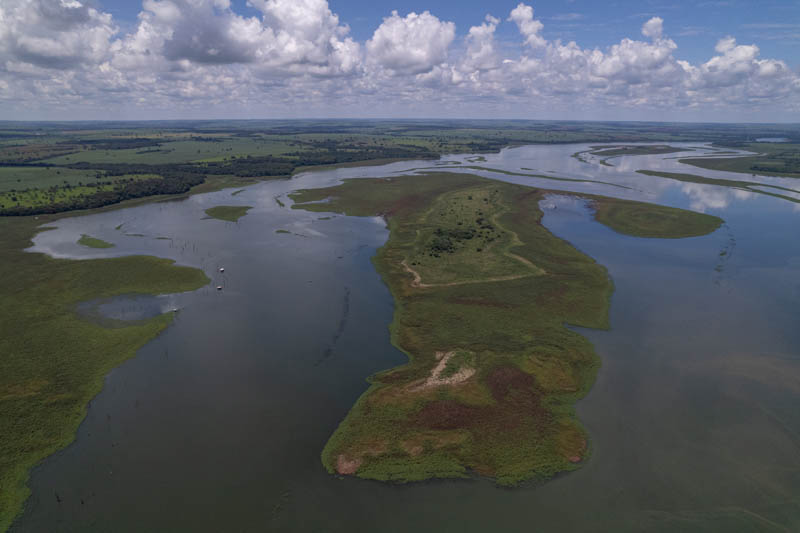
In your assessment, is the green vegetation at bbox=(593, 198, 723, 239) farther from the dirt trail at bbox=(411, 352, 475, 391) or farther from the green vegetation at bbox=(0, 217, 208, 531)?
the green vegetation at bbox=(0, 217, 208, 531)

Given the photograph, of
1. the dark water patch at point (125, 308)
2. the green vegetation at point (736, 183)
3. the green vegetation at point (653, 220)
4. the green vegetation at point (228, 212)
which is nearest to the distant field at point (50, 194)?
the green vegetation at point (228, 212)

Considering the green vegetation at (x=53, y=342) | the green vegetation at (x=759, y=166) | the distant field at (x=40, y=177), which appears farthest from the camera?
the green vegetation at (x=759, y=166)

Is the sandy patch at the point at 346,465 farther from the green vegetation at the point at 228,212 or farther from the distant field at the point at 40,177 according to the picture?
the distant field at the point at 40,177

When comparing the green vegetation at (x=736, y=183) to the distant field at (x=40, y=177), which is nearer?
Result: the distant field at (x=40, y=177)

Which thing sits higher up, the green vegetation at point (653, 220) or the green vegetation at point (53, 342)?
the green vegetation at point (653, 220)

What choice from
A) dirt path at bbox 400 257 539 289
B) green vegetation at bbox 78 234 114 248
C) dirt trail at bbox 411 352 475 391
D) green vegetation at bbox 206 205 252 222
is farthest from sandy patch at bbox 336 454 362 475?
green vegetation at bbox 206 205 252 222

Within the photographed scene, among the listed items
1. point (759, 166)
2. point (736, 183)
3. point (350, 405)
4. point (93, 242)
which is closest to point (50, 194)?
point (93, 242)

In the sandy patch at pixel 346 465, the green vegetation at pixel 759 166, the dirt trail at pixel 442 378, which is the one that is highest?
the green vegetation at pixel 759 166
